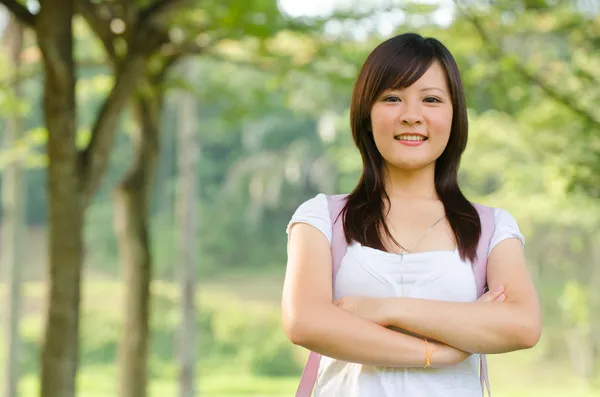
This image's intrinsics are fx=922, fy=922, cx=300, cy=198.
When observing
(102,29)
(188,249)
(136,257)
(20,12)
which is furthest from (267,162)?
(20,12)

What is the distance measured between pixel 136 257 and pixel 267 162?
54.2ft

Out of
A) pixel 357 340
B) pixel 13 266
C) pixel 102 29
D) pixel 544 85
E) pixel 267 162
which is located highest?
pixel 267 162

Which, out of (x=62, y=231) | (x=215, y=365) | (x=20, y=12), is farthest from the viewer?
(x=215, y=365)

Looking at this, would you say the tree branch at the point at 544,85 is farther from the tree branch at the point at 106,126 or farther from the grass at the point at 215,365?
the grass at the point at 215,365

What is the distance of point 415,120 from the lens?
1.62m

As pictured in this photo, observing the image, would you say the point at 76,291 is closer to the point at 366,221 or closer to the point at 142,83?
the point at 142,83

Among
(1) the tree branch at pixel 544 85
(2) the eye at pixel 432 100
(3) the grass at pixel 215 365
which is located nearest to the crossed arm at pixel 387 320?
(2) the eye at pixel 432 100

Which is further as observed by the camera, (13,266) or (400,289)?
(13,266)

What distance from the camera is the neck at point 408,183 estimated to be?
5.60 ft

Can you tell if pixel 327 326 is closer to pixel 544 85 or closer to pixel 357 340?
pixel 357 340

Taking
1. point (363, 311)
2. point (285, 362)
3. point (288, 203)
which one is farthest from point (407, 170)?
point (288, 203)

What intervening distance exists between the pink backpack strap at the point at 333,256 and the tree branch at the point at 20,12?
3653mm

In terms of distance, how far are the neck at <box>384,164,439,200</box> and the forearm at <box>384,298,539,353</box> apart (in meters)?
0.23

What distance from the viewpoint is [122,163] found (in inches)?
999
